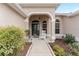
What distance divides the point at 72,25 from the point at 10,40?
49.6 feet

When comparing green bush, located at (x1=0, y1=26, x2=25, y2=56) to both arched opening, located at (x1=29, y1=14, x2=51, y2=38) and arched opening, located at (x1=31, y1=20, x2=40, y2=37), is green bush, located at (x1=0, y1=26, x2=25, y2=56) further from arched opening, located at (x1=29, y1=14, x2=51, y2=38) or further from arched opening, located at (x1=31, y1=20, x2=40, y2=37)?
arched opening, located at (x1=31, y1=20, x2=40, y2=37)

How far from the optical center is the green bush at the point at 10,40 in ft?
25.2

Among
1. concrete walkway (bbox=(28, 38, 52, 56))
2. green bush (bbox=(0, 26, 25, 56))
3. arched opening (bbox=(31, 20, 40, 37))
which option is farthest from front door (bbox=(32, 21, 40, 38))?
green bush (bbox=(0, 26, 25, 56))

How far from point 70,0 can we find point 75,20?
1399 cm

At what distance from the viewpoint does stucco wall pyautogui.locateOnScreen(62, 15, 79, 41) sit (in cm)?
1994

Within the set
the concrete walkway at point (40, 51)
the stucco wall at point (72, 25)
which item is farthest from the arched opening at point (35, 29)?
the concrete walkway at point (40, 51)

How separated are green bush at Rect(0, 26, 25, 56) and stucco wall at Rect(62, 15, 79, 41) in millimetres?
11520

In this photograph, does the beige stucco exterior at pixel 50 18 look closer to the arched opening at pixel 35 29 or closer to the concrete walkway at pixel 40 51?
the arched opening at pixel 35 29

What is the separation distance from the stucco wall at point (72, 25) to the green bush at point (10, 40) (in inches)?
454

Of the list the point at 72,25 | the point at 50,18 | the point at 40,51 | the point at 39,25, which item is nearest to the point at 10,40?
the point at 40,51

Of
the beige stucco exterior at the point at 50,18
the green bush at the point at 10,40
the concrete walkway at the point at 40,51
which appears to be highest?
the beige stucco exterior at the point at 50,18

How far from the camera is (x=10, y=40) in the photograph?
7832mm

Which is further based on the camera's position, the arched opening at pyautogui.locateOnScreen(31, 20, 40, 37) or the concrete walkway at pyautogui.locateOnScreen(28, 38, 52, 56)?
the arched opening at pyautogui.locateOnScreen(31, 20, 40, 37)

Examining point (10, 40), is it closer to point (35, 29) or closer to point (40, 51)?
point (40, 51)
